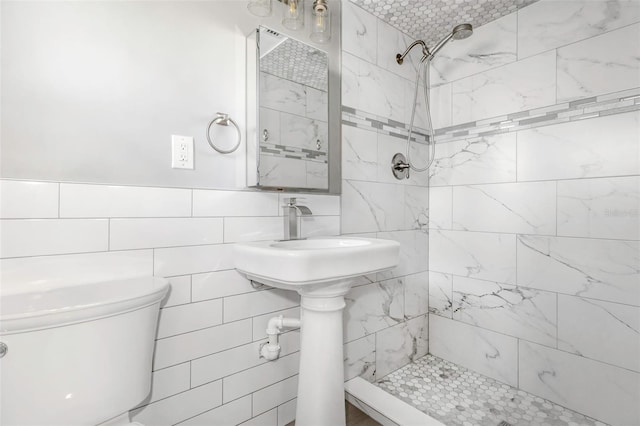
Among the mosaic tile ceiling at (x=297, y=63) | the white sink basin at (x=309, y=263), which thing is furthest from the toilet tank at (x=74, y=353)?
the mosaic tile ceiling at (x=297, y=63)

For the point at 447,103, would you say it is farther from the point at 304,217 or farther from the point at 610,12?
the point at 304,217

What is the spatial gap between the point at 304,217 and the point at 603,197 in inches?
55.2

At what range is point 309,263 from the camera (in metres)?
0.97

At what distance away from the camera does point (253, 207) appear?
132cm

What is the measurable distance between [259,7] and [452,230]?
164cm

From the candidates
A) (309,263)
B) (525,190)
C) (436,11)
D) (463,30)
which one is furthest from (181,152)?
(525,190)

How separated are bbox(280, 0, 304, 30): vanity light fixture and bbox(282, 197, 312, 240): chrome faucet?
0.82m

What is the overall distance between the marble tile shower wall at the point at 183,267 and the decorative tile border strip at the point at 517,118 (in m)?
0.65

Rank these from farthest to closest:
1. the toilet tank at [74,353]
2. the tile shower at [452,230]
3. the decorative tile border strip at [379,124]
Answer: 1. the decorative tile border strip at [379,124]
2. the tile shower at [452,230]
3. the toilet tank at [74,353]

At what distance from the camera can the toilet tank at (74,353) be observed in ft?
2.31

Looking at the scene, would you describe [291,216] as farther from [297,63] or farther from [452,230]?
[452,230]

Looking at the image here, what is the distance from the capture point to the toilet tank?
2.31 ft

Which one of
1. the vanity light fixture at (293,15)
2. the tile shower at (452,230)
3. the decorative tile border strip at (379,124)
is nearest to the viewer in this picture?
the tile shower at (452,230)

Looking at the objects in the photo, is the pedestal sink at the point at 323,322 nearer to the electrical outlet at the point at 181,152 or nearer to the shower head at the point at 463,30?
the electrical outlet at the point at 181,152
